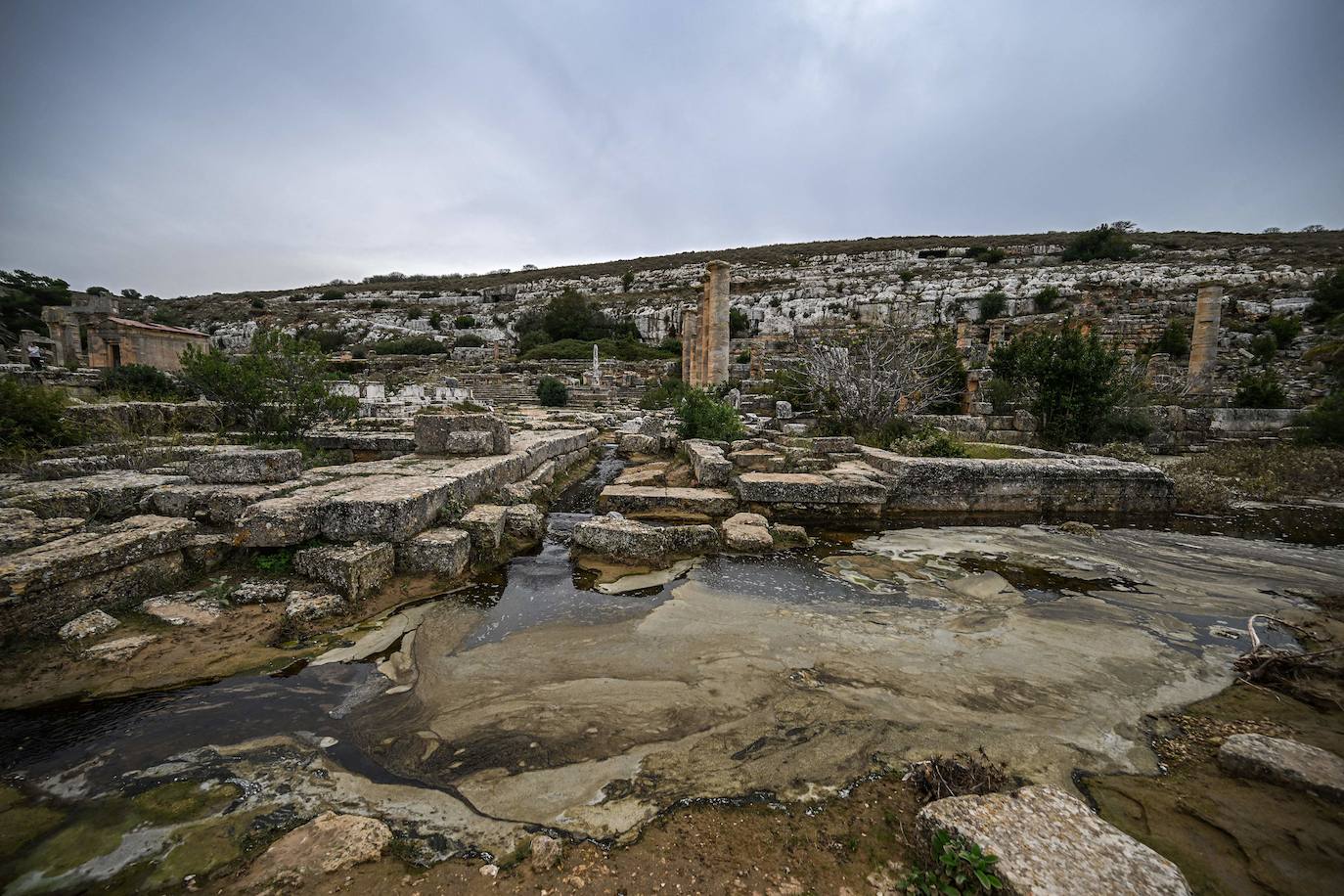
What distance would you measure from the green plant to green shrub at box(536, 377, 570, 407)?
1908 cm

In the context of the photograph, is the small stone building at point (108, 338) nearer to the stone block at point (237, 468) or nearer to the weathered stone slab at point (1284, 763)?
the stone block at point (237, 468)

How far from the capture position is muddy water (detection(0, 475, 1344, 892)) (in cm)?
179

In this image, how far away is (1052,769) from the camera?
197 centimetres

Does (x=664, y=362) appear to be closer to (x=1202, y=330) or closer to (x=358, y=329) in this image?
(x=1202, y=330)

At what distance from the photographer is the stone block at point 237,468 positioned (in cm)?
445

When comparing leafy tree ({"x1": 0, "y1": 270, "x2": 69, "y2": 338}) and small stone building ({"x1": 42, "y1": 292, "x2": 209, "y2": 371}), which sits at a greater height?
leafy tree ({"x1": 0, "y1": 270, "x2": 69, "y2": 338})

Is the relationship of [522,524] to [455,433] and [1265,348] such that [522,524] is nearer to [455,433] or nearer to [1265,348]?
[455,433]

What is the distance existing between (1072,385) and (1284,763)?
33.0 ft

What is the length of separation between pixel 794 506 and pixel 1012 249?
5128 cm

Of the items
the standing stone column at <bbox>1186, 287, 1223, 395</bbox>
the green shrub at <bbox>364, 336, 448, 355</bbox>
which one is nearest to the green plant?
the standing stone column at <bbox>1186, 287, 1223, 395</bbox>

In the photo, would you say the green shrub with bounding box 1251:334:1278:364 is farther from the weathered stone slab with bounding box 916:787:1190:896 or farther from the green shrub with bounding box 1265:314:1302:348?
the weathered stone slab with bounding box 916:787:1190:896

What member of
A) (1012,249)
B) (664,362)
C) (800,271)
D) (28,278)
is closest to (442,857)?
(664,362)

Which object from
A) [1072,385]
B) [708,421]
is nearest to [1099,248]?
[1072,385]

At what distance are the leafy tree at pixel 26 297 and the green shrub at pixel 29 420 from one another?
118ft
